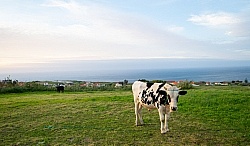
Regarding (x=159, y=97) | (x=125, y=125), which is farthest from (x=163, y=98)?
(x=125, y=125)

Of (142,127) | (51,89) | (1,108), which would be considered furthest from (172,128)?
(51,89)

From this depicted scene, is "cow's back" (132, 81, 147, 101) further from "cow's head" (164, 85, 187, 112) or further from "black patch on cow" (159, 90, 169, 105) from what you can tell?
"cow's head" (164, 85, 187, 112)

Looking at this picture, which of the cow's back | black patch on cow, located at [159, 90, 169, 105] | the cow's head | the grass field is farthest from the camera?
the cow's back

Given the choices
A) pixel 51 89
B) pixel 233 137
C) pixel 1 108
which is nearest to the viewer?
pixel 233 137

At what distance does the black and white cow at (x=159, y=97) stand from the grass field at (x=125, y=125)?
0.62 meters

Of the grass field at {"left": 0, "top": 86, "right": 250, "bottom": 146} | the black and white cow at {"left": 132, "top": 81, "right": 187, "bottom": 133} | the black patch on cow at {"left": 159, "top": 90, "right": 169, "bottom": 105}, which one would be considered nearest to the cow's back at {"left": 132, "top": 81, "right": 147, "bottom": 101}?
the black and white cow at {"left": 132, "top": 81, "right": 187, "bottom": 133}

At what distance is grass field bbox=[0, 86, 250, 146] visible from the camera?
7267 millimetres

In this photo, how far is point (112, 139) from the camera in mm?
7352

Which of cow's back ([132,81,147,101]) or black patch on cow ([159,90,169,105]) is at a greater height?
cow's back ([132,81,147,101])

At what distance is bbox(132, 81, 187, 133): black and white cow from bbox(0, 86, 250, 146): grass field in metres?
0.62

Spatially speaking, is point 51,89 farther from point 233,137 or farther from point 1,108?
point 233,137

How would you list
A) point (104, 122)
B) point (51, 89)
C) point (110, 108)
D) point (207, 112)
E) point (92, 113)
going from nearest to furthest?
point (104, 122), point (207, 112), point (92, 113), point (110, 108), point (51, 89)

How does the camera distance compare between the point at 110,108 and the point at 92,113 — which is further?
the point at 110,108

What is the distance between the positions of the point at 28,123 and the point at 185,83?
636 inches
